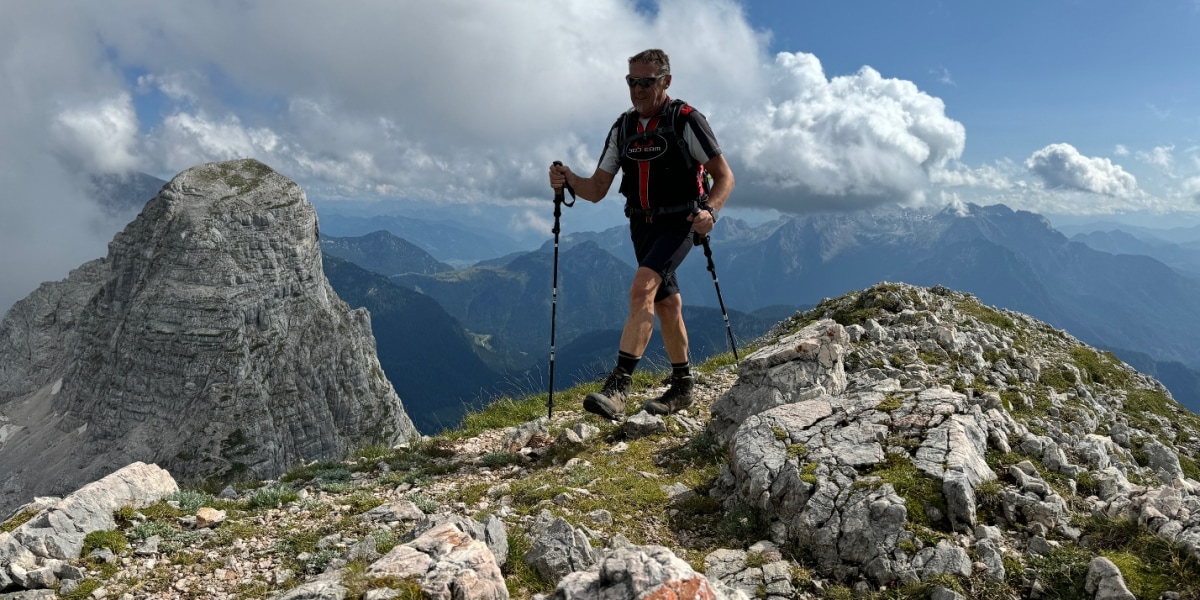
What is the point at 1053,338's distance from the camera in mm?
19328

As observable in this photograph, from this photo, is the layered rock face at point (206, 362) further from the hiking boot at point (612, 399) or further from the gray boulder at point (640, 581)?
the gray boulder at point (640, 581)

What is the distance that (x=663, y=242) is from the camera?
8688mm

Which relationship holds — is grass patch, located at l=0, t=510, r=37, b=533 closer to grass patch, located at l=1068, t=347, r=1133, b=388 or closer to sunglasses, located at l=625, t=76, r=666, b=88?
sunglasses, located at l=625, t=76, r=666, b=88

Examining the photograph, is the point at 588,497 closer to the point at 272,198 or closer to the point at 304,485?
the point at 304,485

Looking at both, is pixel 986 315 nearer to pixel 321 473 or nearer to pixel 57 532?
pixel 321 473

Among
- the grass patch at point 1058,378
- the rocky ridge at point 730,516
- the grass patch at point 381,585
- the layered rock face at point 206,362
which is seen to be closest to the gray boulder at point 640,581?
the rocky ridge at point 730,516

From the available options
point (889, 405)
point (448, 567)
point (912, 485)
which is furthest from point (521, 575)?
point (889, 405)

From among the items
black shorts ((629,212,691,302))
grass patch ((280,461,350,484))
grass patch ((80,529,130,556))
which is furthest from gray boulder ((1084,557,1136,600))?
grass patch ((280,461,350,484))

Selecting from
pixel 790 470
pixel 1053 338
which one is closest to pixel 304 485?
pixel 790 470

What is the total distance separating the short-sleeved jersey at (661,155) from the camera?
27.4ft

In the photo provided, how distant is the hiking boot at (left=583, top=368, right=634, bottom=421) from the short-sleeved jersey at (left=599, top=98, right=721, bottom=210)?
281 centimetres

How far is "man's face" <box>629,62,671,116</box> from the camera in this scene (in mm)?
8250

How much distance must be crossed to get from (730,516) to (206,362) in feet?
622

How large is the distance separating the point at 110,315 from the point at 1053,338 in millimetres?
229679
